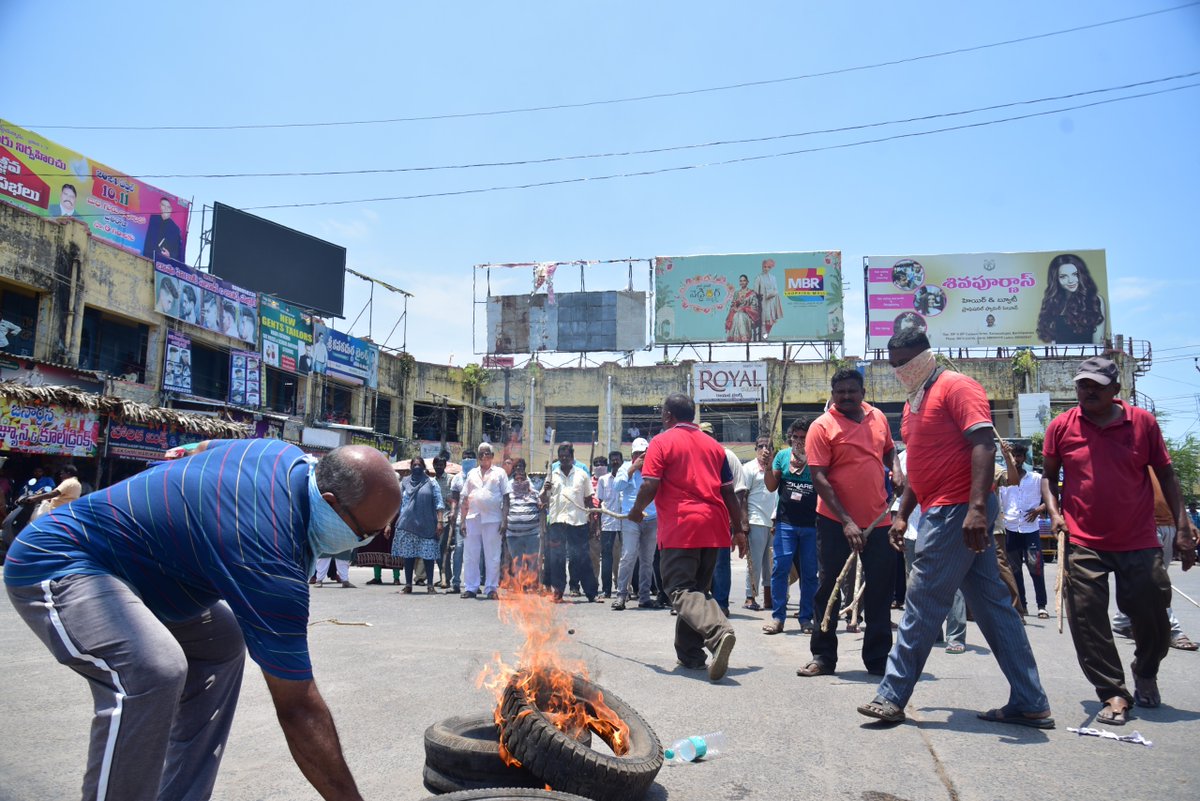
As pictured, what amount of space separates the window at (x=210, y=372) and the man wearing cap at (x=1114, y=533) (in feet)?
84.8

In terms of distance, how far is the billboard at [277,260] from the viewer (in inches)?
1104

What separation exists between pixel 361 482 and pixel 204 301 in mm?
25295

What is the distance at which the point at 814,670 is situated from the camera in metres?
5.27

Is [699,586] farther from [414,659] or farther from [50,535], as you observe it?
[50,535]

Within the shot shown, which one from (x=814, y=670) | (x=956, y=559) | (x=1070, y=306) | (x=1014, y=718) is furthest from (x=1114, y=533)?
(x=1070, y=306)

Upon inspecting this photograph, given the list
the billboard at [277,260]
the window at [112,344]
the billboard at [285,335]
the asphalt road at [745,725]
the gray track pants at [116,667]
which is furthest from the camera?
the billboard at [277,260]

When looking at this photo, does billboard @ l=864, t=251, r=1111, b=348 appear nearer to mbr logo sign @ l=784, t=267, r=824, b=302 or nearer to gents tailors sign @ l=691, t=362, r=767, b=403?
mbr logo sign @ l=784, t=267, r=824, b=302

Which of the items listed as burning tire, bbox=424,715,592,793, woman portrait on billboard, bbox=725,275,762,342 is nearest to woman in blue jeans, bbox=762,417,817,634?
burning tire, bbox=424,715,592,793

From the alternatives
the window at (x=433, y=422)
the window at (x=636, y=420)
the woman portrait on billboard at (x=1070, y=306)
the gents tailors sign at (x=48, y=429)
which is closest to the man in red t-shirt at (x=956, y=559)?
the gents tailors sign at (x=48, y=429)

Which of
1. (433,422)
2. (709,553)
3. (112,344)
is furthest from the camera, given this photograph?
(433,422)

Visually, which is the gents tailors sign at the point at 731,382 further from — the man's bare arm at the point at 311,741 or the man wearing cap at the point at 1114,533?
the man's bare arm at the point at 311,741

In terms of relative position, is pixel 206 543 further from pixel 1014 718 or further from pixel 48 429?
pixel 48 429

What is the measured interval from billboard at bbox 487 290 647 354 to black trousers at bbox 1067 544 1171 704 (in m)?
32.8

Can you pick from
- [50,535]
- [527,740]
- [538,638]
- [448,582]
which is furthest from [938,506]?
[448,582]
